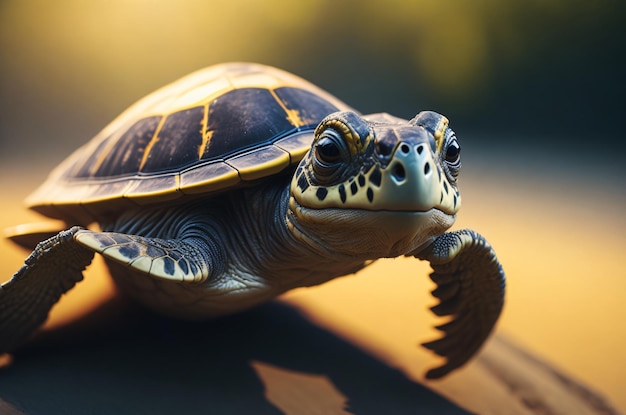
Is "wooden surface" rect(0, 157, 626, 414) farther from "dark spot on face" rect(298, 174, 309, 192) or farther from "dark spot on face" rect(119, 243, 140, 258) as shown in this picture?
"dark spot on face" rect(298, 174, 309, 192)

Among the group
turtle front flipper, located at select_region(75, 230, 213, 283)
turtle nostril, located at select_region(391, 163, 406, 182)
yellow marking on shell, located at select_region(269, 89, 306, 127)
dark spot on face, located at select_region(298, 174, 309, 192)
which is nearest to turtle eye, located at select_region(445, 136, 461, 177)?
turtle nostril, located at select_region(391, 163, 406, 182)

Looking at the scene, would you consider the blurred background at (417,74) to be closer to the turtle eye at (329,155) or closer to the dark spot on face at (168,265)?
the turtle eye at (329,155)

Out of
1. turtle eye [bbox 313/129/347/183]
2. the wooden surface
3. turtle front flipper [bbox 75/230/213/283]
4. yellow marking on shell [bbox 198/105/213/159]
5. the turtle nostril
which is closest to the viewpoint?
the turtle nostril

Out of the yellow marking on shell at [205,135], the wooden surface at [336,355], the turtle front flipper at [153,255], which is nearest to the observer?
the turtle front flipper at [153,255]

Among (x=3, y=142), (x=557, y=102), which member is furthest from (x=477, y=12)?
(x=3, y=142)

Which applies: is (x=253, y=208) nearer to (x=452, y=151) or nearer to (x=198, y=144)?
(x=198, y=144)

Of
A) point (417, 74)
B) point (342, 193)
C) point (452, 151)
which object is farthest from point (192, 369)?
point (417, 74)

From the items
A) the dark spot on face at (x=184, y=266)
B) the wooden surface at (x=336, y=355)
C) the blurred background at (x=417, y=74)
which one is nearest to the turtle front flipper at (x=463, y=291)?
the wooden surface at (x=336, y=355)
